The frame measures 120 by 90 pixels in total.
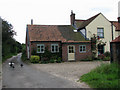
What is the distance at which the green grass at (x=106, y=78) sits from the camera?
23.9 feet

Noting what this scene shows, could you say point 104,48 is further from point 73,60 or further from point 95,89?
point 95,89

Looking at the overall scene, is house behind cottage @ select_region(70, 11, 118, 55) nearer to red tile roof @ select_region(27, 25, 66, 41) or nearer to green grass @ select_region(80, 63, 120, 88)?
red tile roof @ select_region(27, 25, 66, 41)

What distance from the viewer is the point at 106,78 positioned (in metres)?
8.18

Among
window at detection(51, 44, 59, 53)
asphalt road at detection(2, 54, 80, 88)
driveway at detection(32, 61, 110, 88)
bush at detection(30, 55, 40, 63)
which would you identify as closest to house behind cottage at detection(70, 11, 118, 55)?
window at detection(51, 44, 59, 53)

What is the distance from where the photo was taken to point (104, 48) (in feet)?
83.6

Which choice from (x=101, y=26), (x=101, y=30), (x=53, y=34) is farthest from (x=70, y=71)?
(x=101, y=26)

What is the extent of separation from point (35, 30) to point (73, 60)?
8.17 m

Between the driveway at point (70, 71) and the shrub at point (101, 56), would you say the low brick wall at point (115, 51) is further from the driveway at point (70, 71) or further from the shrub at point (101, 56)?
the shrub at point (101, 56)

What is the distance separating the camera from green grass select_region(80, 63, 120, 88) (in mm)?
7285

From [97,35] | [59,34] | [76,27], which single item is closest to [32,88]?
[59,34]

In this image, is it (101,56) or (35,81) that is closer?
(35,81)

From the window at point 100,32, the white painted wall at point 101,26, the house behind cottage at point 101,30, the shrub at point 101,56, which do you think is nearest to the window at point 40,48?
the house behind cottage at point 101,30

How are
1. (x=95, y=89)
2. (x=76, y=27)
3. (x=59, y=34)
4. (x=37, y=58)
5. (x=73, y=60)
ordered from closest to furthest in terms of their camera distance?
(x=95, y=89) < (x=37, y=58) < (x=73, y=60) < (x=59, y=34) < (x=76, y=27)

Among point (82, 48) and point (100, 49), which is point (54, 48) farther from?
point (100, 49)
